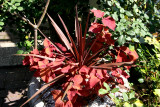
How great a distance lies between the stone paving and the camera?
7.21 feet

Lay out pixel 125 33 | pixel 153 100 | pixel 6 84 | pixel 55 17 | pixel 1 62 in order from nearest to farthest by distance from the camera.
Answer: pixel 125 33 < pixel 153 100 < pixel 55 17 < pixel 6 84 < pixel 1 62

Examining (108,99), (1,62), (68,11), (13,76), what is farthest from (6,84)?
(108,99)

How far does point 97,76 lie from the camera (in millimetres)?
1253

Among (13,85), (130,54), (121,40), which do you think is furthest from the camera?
(13,85)

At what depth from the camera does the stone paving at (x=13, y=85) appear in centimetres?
220

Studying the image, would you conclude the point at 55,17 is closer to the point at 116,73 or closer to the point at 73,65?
the point at 73,65

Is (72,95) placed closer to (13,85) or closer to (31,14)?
(31,14)

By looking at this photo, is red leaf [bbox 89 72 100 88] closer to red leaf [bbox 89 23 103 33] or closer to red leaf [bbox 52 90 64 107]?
red leaf [bbox 52 90 64 107]

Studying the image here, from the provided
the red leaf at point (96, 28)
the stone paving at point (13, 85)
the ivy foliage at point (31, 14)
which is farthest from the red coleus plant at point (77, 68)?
the stone paving at point (13, 85)

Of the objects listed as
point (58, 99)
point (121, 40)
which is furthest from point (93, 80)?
point (121, 40)

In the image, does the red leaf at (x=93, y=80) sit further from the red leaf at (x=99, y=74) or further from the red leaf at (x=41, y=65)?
the red leaf at (x=41, y=65)

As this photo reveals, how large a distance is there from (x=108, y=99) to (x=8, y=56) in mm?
2156

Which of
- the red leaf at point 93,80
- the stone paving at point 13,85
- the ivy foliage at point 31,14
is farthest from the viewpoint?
the stone paving at point 13,85

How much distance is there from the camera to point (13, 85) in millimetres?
2480
